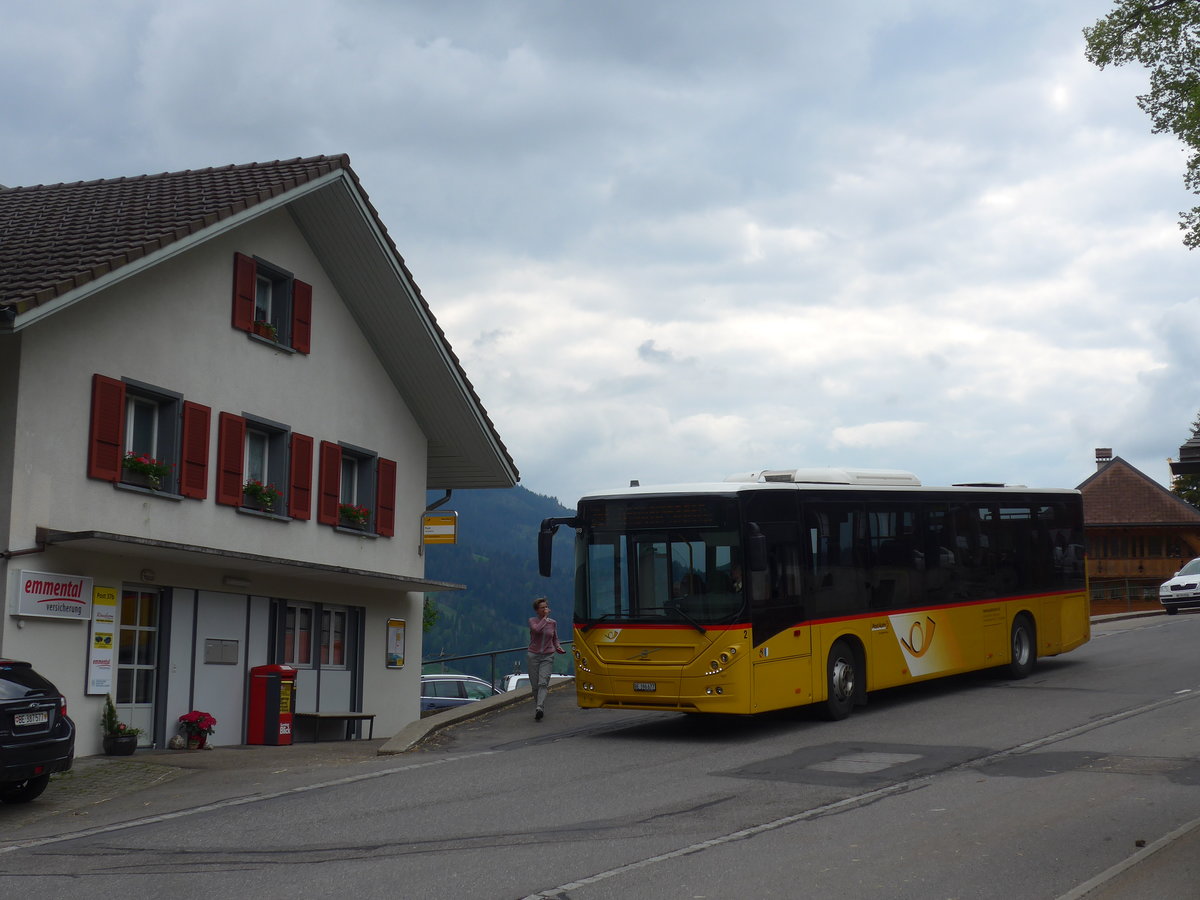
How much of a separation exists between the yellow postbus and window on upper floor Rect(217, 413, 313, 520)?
20.3 feet

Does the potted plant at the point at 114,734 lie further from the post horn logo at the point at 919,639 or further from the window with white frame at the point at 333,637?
the post horn logo at the point at 919,639

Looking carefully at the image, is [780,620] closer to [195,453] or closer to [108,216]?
[195,453]

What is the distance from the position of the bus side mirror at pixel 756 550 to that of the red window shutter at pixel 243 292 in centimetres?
915

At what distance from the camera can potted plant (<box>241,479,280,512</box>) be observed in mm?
20766

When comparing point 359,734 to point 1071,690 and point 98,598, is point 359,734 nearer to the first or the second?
point 98,598

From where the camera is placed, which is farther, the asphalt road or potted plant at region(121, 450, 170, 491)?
potted plant at region(121, 450, 170, 491)

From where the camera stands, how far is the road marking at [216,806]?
1077cm

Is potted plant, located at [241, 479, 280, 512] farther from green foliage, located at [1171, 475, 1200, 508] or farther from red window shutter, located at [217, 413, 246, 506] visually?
green foliage, located at [1171, 475, 1200, 508]

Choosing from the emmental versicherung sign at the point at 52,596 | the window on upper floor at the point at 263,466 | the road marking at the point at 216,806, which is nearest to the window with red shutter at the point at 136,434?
the window on upper floor at the point at 263,466

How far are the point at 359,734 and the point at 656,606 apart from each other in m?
9.84

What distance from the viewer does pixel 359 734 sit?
23.9m

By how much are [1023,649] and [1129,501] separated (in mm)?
54538

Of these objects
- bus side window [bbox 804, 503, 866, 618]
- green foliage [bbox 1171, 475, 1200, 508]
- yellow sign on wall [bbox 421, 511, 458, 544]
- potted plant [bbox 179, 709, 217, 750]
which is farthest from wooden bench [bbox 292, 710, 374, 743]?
green foliage [bbox 1171, 475, 1200, 508]

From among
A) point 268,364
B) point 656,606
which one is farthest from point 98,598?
point 656,606
